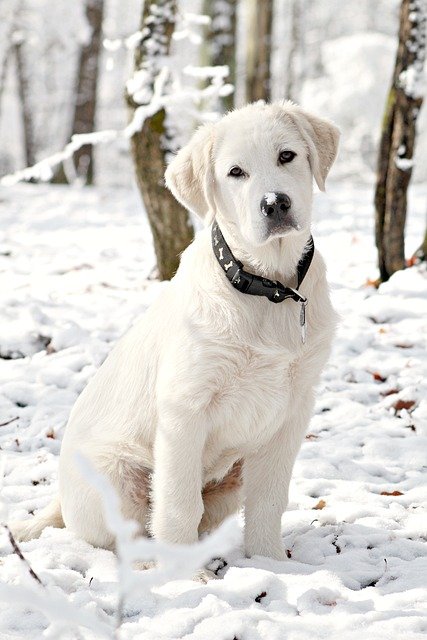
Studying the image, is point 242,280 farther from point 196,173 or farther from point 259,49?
point 259,49

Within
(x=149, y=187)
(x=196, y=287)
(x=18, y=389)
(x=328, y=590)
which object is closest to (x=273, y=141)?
(x=196, y=287)

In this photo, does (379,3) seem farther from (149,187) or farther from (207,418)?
(207,418)

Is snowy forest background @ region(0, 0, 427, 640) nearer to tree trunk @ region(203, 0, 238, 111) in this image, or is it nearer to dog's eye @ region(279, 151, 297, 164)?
tree trunk @ region(203, 0, 238, 111)

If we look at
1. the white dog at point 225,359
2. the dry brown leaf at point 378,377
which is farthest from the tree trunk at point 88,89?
the white dog at point 225,359

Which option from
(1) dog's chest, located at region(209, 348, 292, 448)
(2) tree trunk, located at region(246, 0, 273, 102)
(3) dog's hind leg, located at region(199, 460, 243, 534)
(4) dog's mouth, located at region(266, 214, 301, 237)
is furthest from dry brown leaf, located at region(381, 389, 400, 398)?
(2) tree trunk, located at region(246, 0, 273, 102)

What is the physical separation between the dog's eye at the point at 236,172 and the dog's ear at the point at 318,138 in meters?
0.32

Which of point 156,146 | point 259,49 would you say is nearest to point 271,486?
point 156,146

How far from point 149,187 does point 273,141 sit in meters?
3.66

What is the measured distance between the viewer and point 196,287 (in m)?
3.18

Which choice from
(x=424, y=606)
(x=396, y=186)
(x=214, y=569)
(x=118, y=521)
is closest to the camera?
(x=118, y=521)

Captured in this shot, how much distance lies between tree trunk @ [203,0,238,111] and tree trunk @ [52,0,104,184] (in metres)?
4.26

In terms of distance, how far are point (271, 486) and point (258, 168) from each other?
1.34 metres

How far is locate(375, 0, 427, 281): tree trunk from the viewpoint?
6.42m

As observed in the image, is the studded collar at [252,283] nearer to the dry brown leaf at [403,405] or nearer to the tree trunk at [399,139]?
the dry brown leaf at [403,405]
